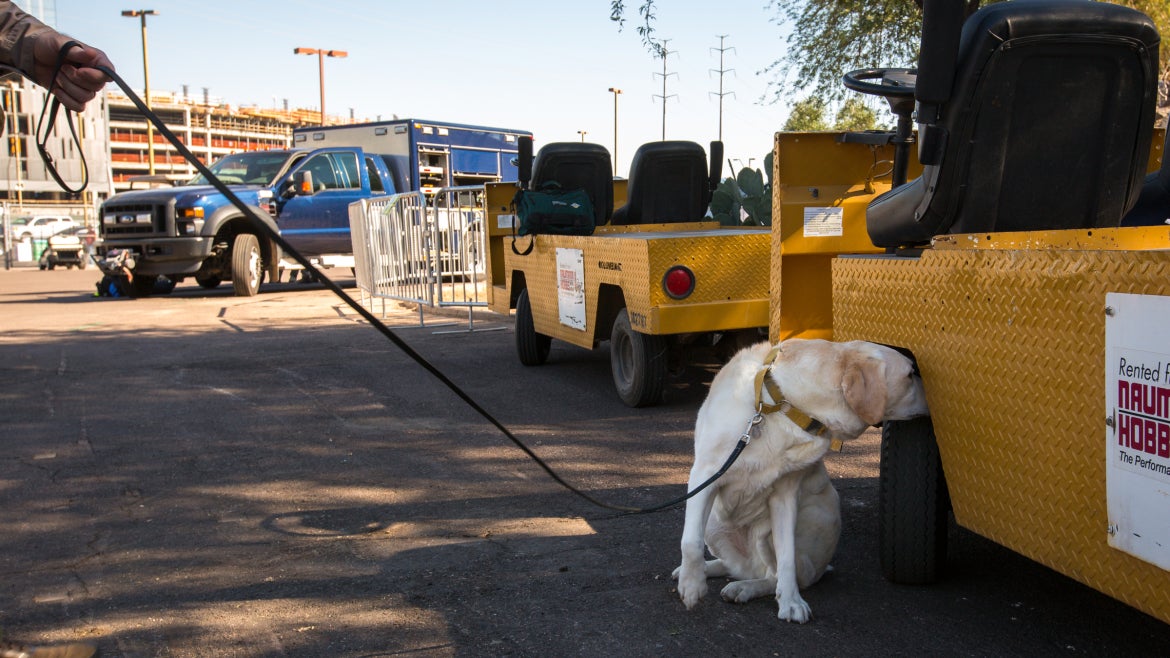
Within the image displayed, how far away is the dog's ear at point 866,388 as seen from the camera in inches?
116

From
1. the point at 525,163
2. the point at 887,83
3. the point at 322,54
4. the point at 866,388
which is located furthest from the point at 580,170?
the point at 322,54

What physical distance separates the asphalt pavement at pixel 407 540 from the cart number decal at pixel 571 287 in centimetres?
64

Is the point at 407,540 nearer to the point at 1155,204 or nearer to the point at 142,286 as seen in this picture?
the point at 1155,204

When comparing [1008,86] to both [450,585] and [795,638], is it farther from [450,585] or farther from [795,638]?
[450,585]

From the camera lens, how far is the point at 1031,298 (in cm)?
262

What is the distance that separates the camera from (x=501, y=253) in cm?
994

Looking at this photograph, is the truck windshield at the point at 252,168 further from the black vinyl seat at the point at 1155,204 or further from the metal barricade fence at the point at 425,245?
the black vinyl seat at the point at 1155,204

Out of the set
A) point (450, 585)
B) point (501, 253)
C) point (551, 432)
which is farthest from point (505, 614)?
point (501, 253)

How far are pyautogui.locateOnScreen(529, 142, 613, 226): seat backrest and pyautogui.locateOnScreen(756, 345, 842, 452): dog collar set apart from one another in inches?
230

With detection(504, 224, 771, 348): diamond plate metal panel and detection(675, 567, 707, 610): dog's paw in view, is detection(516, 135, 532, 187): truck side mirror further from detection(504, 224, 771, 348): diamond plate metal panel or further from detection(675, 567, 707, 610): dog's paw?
detection(675, 567, 707, 610): dog's paw

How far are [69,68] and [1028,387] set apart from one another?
9.86ft

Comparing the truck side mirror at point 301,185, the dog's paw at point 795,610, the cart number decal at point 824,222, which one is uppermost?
the truck side mirror at point 301,185

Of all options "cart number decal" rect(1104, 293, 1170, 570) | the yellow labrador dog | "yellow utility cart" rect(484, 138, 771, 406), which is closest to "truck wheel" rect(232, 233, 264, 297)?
"yellow utility cart" rect(484, 138, 771, 406)

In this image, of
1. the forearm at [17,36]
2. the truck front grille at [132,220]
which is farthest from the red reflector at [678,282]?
the truck front grille at [132,220]
